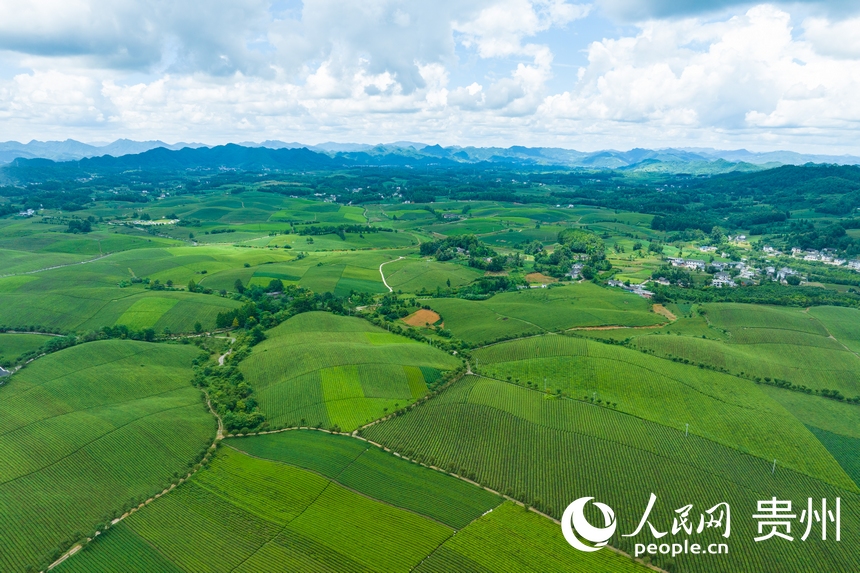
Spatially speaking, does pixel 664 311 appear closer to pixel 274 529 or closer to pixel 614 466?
pixel 614 466

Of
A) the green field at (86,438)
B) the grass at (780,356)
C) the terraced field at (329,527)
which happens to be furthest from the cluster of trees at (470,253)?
the terraced field at (329,527)

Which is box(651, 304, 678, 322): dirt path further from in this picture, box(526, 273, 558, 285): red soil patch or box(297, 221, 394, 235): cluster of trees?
box(297, 221, 394, 235): cluster of trees

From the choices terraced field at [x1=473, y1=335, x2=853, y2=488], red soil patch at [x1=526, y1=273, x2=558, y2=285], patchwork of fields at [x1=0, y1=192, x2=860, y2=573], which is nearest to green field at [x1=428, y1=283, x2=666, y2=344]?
patchwork of fields at [x1=0, y1=192, x2=860, y2=573]

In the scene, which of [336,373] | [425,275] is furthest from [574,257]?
[336,373]

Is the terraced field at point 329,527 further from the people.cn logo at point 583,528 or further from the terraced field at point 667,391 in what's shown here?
the terraced field at point 667,391

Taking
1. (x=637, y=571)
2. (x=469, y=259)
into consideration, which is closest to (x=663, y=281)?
(x=469, y=259)

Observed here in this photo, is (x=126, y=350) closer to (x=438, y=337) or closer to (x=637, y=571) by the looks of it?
(x=438, y=337)
